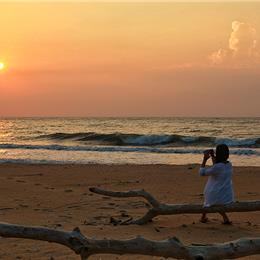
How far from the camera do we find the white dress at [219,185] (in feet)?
23.4

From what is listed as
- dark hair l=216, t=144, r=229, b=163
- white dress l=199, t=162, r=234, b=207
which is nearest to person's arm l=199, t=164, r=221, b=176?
white dress l=199, t=162, r=234, b=207

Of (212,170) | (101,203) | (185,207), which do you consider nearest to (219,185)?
(212,170)

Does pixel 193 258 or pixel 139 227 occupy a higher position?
pixel 193 258

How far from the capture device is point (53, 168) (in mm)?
16609

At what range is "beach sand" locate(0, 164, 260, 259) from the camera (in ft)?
20.8

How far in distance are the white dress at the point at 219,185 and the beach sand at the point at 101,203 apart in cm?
39

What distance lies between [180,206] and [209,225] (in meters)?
1.12

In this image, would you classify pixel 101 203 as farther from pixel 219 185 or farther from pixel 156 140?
pixel 156 140

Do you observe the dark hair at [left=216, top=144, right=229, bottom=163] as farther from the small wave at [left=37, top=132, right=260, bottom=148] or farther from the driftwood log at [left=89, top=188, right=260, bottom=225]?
the small wave at [left=37, top=132, right=260, bottom=148]

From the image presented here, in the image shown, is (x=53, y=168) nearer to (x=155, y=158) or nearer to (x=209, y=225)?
(x=155, y=158)

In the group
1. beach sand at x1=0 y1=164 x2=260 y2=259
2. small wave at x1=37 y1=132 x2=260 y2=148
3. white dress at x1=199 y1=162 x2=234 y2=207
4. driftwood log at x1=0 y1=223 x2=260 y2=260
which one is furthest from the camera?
small wave at x1=37 y1=132 x2=260 y2=148

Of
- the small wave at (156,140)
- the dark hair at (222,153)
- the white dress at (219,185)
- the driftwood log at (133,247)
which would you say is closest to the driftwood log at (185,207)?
the white dress at (219,185)

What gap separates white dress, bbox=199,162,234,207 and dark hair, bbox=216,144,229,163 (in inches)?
4.7

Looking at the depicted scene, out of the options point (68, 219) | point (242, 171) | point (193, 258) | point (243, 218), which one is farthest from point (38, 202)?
point (242, 171)
